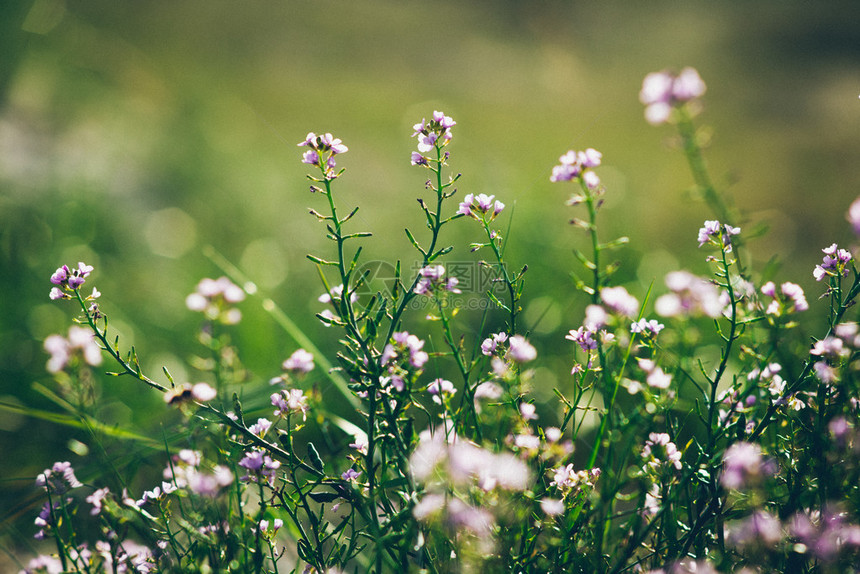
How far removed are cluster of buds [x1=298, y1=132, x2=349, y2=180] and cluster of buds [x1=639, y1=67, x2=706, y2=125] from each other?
0.43m

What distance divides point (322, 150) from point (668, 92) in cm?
49

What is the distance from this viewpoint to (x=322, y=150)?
0.90 m

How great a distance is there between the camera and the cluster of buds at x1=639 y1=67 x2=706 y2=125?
2.05 feet

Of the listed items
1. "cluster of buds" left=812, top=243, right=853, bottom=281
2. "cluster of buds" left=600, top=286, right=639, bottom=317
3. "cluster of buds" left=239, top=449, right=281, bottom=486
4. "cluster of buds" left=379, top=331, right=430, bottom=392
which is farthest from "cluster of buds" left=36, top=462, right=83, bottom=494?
"cluster of buds" left=812, top=243, right=853, bottom=281

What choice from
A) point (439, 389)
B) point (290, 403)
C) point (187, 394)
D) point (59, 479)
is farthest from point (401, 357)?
point (59, 479)

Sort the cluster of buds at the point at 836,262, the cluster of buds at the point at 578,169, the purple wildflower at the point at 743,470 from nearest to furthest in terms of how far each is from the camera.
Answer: the purple wildflower at the point at 743,470, the cluster of buds at the point at 578,169, the cluster of buds at the point at 836,262

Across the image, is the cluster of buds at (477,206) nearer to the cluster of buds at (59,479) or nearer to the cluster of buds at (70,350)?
Answer: the cluster of buds at (70,350)

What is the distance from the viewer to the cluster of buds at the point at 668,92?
63 cm

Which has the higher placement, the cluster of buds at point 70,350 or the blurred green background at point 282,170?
the blurred green background at point 282,170

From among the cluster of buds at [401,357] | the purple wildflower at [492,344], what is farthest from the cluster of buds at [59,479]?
the purple wildflower at [492,344]

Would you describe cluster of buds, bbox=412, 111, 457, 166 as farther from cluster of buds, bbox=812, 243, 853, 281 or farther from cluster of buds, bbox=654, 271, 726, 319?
cluster of buds, bbox=812, 243, 853, 281

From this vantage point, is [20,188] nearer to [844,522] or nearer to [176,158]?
[176,158]

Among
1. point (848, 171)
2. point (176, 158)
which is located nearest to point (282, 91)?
point (176, 158)

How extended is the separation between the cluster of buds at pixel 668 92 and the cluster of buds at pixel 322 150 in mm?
434
